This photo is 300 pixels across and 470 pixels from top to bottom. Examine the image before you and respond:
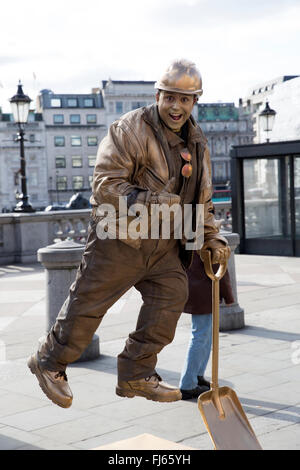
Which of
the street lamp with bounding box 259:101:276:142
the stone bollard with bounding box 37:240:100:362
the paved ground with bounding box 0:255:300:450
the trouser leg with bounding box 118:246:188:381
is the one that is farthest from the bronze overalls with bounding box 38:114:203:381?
the street lamp with bounding box 259:101:276:142

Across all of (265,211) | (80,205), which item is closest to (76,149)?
(80,205)

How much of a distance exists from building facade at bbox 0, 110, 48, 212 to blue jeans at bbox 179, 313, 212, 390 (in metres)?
91.7

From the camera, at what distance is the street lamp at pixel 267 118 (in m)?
20.2

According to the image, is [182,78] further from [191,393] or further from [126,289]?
[191,393]

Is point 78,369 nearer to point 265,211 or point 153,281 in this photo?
point 153,281

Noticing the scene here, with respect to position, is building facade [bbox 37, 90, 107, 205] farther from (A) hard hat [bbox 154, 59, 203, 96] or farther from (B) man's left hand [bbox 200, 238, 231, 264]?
(A) hard hat [bbox 154, 59, 203, 96]

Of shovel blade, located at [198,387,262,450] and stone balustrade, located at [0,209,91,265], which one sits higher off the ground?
stone balustrade, located at [0,209,91,265]

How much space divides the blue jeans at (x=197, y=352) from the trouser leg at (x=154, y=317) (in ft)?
6.66

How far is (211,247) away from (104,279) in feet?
2.13

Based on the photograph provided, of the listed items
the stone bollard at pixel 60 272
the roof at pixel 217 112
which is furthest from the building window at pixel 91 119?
the stone bollard at pixel 60 272

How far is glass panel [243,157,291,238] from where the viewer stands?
17297 millimetres

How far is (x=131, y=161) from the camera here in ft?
13.0

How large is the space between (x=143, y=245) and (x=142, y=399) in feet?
8.43

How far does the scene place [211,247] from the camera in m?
4.27
